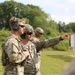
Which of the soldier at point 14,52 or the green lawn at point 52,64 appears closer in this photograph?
the soldier at point 14,52

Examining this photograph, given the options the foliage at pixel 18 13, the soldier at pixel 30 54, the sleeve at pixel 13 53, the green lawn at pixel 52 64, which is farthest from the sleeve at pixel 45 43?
the foliage at pixel 18 13

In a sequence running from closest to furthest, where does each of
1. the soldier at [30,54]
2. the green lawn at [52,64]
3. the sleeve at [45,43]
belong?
the soldier at [30,54] < the sleeve at [45,43] < the green lawn at [52,64]

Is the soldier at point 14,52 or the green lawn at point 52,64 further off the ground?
the soldier at point 14,52

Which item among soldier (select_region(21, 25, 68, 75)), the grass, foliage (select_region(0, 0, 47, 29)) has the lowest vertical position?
the grass

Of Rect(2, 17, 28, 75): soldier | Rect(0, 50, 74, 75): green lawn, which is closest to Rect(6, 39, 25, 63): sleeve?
Rect(2, 17, 28, 75): soldier

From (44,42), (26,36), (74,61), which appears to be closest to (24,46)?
(26,36)

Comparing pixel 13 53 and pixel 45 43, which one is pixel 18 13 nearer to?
pixel 45 43

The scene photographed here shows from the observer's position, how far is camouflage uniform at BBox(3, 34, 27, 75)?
4.41 m

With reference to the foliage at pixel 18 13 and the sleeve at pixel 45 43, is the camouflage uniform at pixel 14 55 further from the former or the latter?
the foliage at pixel 18 13

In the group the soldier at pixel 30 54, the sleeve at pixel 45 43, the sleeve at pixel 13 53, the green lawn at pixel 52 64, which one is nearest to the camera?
the sleeve at pixel 13 53

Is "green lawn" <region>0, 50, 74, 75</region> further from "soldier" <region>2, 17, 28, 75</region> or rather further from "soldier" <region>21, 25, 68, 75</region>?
"soldier" <region>2, 17, 28, 75</region>

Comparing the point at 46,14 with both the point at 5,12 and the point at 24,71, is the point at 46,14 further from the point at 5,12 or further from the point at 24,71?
the point at 24,71

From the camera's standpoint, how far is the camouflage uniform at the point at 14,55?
4412 mm

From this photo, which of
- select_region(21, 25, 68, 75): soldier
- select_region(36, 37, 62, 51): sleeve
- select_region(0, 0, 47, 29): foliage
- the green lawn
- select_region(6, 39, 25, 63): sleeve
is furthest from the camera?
select_region(0, 0, 47, 29): foliage
